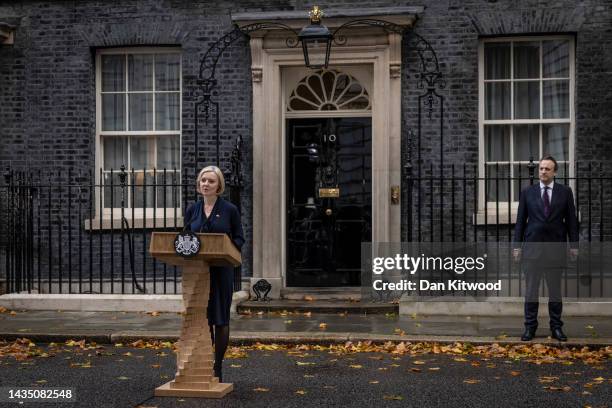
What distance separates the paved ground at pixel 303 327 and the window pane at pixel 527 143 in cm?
257

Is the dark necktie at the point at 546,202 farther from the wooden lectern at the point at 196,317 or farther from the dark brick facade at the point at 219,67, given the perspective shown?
the wooden lectern at the point at 196,317

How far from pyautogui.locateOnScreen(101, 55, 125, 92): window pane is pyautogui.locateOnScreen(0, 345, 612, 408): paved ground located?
523 centimetres

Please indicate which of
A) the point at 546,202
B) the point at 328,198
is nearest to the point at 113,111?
the point at 328,198

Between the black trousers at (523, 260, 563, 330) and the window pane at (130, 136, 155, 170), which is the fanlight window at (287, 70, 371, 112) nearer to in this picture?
the window pane at (130, 136, 155, 170)

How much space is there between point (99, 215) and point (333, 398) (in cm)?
748

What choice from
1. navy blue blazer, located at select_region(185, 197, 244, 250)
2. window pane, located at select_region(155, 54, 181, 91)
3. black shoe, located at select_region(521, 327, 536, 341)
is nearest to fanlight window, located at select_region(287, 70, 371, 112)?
window pane, located at select_region(155, 54, 181, 91)

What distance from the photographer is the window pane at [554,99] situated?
13758 millimetres

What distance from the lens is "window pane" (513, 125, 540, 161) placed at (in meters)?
13.8

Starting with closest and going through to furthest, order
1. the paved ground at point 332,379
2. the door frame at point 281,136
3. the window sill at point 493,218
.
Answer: the paved ground at point 332,379 → the window sill at point 493,218 → the door frame at point 281,136

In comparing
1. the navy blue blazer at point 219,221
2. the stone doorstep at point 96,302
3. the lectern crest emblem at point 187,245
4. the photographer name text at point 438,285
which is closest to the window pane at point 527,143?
the photographer name text at point 438,285

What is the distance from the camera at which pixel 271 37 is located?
45.2 ft

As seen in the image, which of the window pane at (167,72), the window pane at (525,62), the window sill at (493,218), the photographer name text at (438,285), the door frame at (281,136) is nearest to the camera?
the photographer name text at (438,285)

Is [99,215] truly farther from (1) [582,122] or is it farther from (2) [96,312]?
(1) [582,122]

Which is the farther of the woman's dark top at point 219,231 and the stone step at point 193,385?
Answer: the woman's dark top at point 219,231
